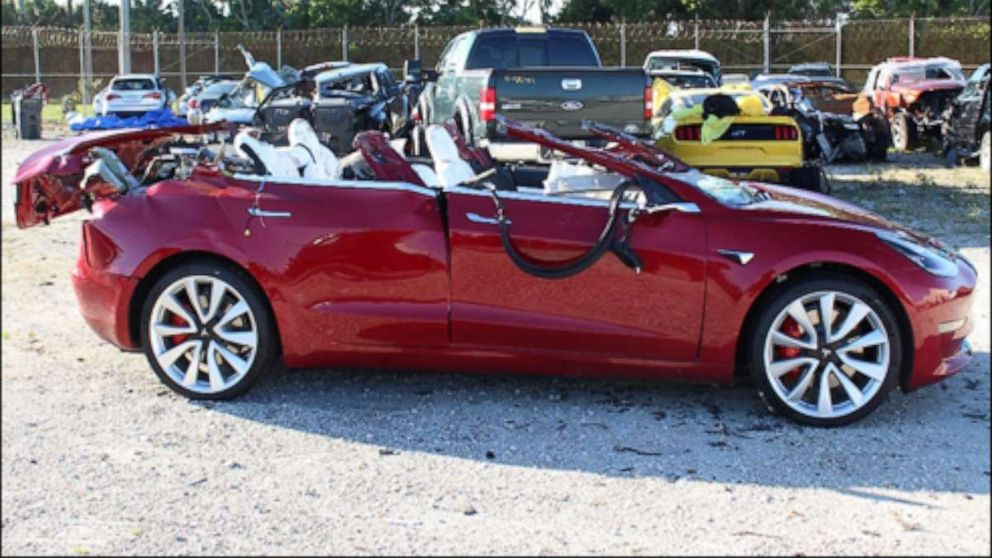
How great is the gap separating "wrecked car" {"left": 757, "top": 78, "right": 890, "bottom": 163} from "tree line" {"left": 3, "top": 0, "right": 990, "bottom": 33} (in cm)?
188

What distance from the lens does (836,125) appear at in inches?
693

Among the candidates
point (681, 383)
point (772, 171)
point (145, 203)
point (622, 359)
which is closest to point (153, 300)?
point (145, 203)

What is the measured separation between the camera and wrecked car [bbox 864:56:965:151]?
1915 cm

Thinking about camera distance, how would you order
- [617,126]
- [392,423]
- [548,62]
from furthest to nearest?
1. [548,62]
2. [617,126]
3. [392,423]

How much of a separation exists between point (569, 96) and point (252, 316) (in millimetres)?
6017

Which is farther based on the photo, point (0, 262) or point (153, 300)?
point (153, 300)

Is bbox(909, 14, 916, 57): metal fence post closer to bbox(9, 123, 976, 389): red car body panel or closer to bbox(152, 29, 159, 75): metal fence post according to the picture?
bbox(9, 123, 976, 389): red car body panel

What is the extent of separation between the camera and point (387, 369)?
17.5 feet

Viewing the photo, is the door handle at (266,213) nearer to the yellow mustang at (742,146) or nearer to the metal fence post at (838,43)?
the yellow mustang at (742,146)

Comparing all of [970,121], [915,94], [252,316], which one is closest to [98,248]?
[252,316]

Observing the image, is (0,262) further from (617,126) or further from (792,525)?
(617,126)

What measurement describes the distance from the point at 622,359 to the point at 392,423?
1.11 metres

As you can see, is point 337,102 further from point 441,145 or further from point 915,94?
point 441,145

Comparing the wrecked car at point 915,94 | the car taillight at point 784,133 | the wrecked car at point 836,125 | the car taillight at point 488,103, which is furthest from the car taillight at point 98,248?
the wrecked car at point 915,94
